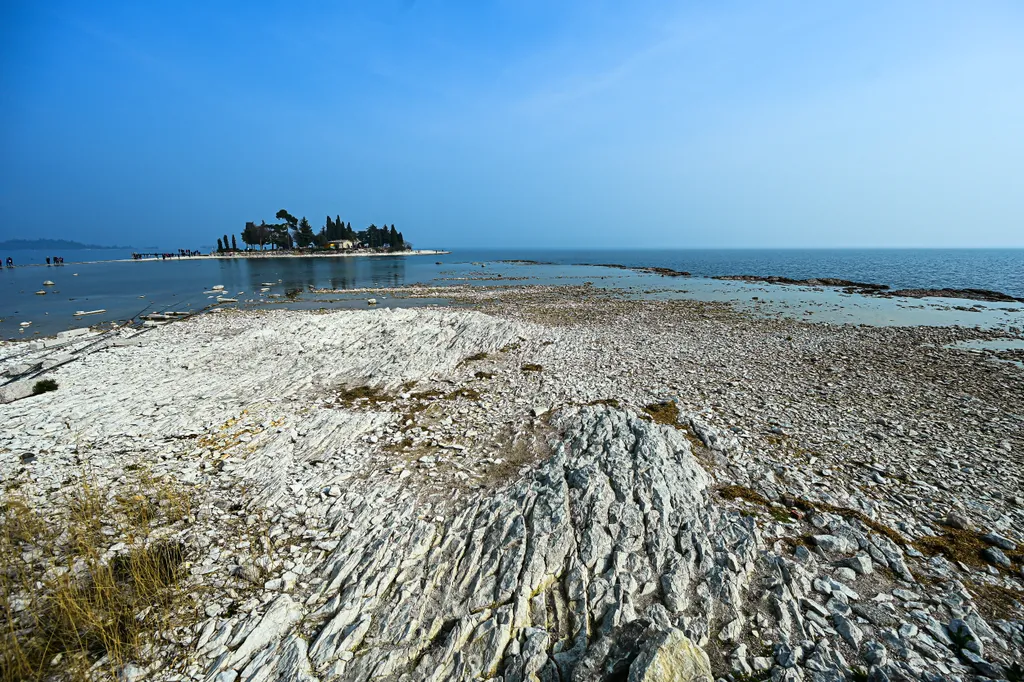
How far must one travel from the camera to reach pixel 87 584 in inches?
299

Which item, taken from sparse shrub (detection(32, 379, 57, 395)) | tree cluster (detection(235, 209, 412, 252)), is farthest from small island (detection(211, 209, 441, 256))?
sparse shrub (detection(32, 379, 57, 395))

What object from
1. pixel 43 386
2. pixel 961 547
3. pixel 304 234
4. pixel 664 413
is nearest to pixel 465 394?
pixel 664 413

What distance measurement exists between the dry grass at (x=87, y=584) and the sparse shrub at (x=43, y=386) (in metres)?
10.0

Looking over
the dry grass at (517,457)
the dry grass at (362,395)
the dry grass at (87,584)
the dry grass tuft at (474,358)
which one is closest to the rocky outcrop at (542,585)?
the dry grass at (517,457)

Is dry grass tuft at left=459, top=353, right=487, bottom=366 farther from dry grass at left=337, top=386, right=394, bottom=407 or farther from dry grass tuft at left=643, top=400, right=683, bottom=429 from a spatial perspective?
dry grass tuft at left=643, top=400, right=683, bottom=429

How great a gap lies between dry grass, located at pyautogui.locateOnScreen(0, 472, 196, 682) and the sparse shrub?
1001 centimetres

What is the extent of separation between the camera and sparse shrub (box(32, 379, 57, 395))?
1705 centimetres

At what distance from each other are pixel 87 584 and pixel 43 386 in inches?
604

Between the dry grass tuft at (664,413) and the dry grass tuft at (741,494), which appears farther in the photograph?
the dry grass tuft at (664,413)

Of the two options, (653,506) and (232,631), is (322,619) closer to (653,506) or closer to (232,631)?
(232,631)

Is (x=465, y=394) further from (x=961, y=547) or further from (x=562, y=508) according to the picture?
(x=961, y=547)

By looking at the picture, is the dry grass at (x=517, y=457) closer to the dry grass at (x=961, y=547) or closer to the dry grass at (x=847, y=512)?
the dry grass at (x=847, y=512)

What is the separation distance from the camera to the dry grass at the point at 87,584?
20.7 feet

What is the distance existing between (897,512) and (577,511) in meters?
7.80
